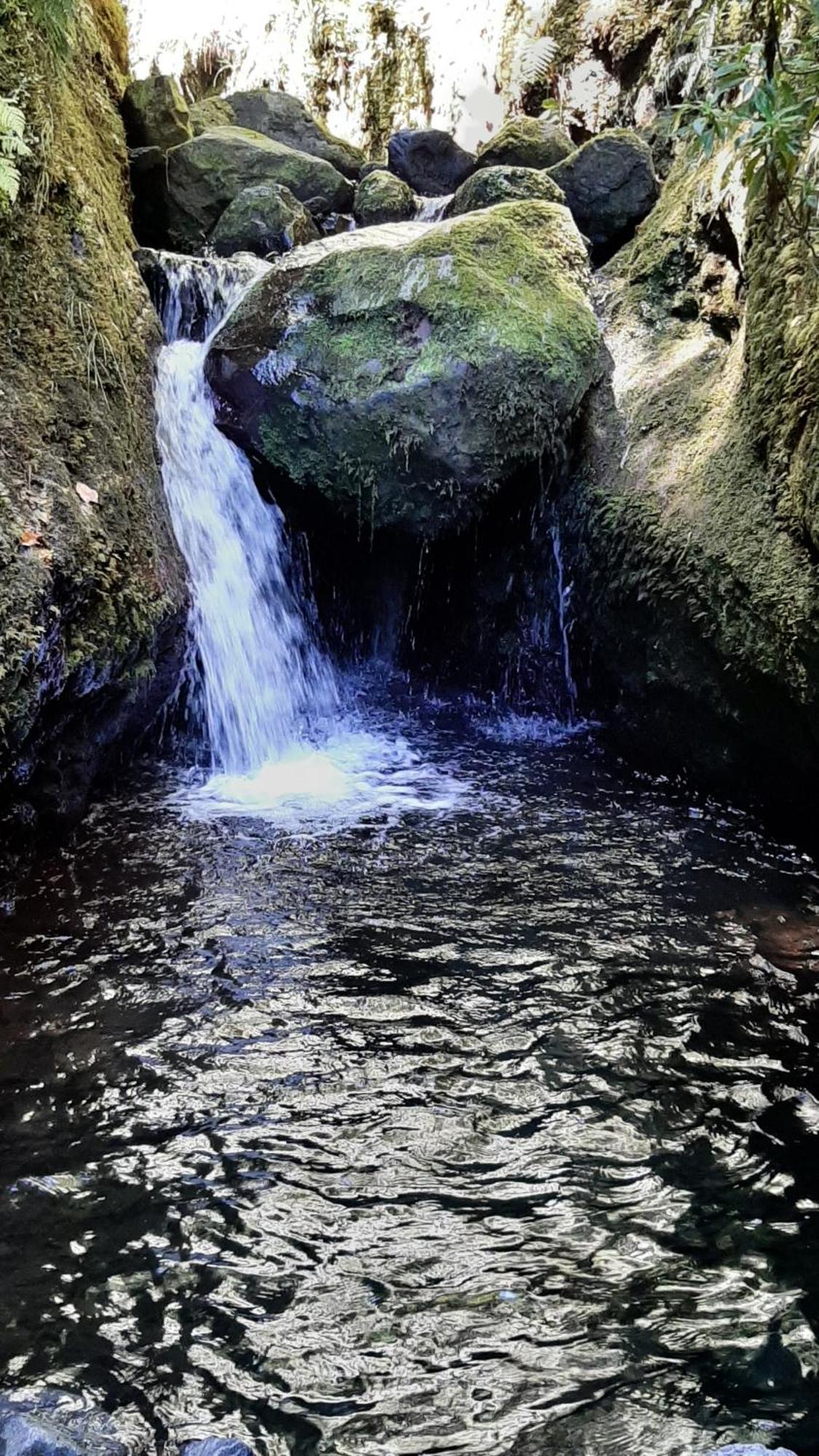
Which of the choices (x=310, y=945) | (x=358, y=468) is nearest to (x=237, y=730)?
(x=358, y=468)

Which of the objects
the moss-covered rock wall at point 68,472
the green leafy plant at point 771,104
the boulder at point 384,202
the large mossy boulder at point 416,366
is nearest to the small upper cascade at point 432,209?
the boulder at point 384,202

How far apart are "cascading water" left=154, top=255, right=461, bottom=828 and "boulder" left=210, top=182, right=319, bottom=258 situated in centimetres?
165

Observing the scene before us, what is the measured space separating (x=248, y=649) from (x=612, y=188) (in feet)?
18.1

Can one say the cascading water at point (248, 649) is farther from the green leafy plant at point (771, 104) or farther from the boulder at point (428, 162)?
the boulder at point (428, 162)

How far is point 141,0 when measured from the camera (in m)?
14.6

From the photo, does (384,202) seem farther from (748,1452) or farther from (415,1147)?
(748,1452)

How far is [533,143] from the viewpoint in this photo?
1005cm

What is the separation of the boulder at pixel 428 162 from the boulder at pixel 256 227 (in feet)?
9.72

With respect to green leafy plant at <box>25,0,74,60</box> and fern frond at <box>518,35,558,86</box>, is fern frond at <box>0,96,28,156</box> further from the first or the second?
fern frond at <box>518,35,558,86</box>

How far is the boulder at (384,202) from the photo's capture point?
412 inches

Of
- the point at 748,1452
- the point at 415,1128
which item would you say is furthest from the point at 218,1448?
the point at 415,1128

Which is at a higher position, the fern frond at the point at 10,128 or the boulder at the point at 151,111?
the boulder at the point at 151,111

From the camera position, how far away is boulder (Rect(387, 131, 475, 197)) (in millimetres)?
11766

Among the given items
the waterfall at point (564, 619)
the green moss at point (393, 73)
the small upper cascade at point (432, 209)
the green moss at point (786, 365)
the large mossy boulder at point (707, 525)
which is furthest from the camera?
the green moss at point (393, 73)
